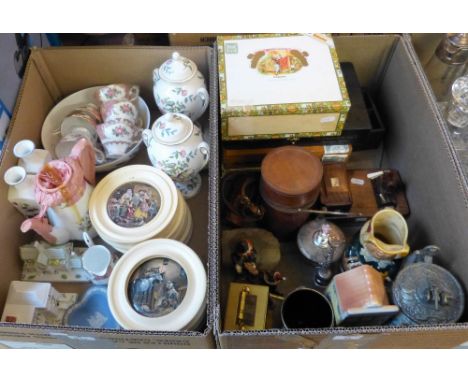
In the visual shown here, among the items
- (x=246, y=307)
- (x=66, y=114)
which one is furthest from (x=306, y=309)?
(x=66, y=114)

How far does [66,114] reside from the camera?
1.07m

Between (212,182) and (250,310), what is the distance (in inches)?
10.8

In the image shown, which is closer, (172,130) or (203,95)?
(172,130)

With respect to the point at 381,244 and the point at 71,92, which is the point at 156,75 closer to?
the point at 71,92

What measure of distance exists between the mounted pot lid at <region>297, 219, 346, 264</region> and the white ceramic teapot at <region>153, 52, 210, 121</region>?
381 millimetres

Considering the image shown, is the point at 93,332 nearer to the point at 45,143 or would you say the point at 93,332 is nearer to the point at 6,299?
the point at 6,299

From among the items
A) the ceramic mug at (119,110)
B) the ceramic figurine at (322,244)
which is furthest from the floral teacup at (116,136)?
the ceramic figurine at (322,244)

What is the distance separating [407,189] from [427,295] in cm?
33

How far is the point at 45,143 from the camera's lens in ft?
3.28

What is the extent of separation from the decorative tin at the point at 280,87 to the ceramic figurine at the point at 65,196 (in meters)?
0.31

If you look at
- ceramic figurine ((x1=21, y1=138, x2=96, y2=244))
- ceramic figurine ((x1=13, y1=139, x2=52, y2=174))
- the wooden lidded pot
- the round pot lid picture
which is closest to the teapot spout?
ceramic figurine ((x1=21, y1=138, x2=96, y2=244))

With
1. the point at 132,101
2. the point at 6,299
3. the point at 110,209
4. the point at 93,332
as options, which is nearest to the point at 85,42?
the point at 132,101

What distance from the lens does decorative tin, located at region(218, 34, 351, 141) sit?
873 mm

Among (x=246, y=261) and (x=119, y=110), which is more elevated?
(x=119, y=110)
